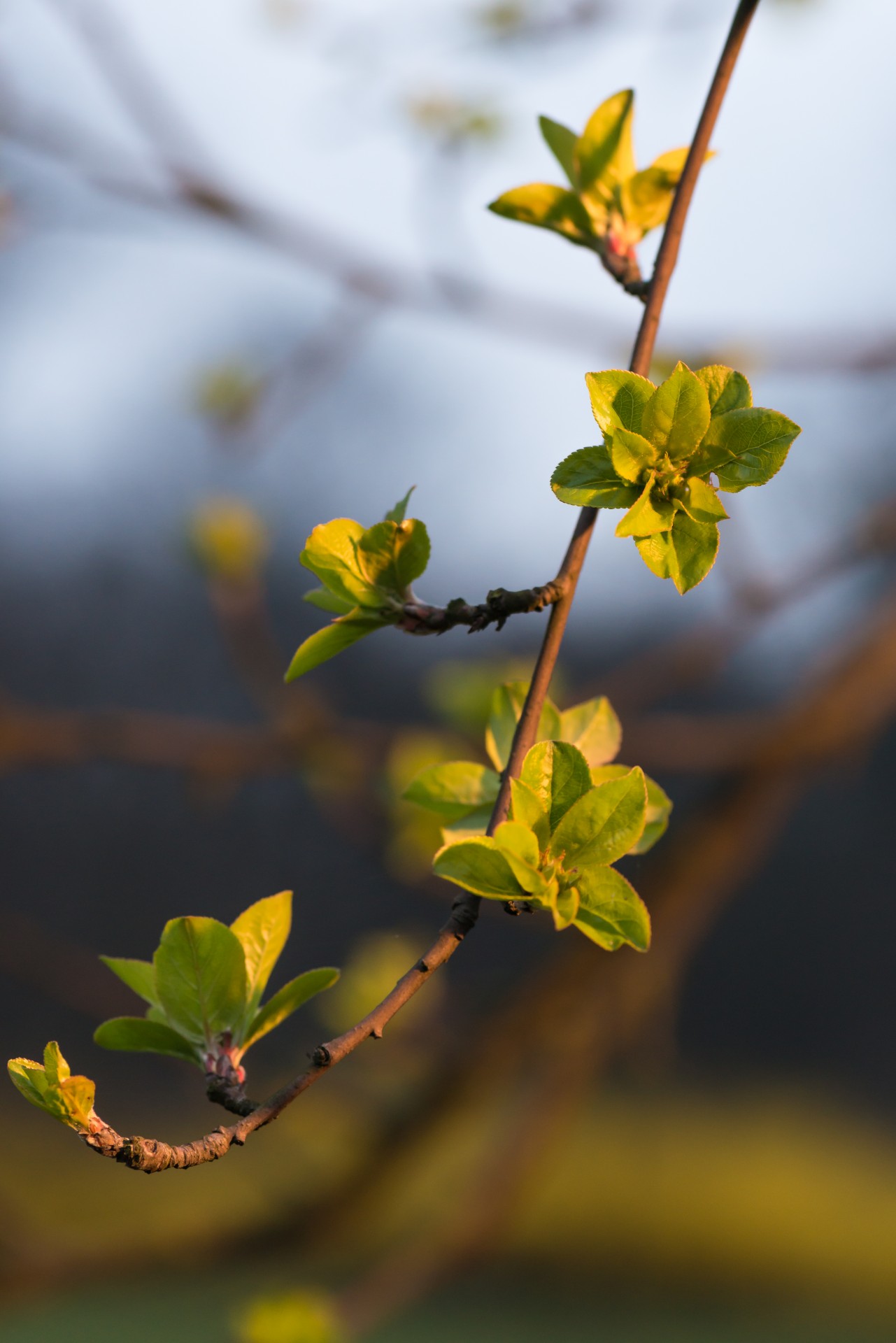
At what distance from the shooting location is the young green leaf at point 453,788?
305 mm

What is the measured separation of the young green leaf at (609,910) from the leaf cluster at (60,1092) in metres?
0.12

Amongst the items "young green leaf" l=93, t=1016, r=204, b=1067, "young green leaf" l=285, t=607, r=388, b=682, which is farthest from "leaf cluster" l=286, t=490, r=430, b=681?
"young green leaf" l=93, t=1016, r=204, b=1067

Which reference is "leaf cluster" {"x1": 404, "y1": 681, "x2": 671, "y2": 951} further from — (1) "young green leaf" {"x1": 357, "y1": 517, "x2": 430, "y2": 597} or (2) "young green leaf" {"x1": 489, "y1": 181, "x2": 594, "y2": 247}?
(2) "young green leaf" {"x1": 489, "y1": 181, "x2": 594, "y2": 247}

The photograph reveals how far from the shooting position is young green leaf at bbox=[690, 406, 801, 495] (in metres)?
0.25

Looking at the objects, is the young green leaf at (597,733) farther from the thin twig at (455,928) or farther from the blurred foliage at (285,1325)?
the blurred foliage at (285,1325)

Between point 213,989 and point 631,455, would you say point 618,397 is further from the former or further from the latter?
point 213,989

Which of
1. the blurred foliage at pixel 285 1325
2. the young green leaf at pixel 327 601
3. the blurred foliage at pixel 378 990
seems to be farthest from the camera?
the blurred foliage at pixel 378 990

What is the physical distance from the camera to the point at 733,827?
1186mm

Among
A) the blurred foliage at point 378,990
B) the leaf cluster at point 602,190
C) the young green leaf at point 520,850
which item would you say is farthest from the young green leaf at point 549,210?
the blurred foliage at point 378,990

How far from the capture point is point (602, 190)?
37cm

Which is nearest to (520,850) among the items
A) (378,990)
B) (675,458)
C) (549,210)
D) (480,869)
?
(480,869)

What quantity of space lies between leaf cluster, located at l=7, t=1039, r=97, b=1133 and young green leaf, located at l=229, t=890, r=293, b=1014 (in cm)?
6

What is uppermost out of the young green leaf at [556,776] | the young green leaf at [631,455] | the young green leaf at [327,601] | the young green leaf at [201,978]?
the young green leaf at [631,455]

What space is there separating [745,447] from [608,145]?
163 millimetres
